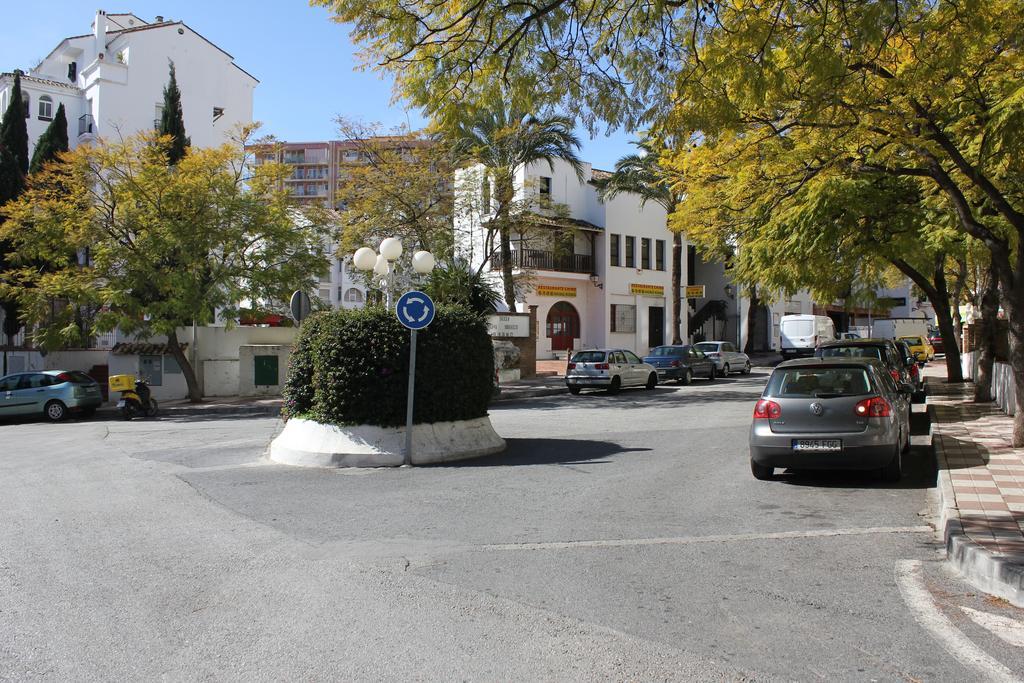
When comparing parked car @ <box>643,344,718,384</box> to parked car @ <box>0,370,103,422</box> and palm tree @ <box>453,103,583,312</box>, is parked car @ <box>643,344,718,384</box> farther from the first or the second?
parked car @ <box>0,370,103,422</box>

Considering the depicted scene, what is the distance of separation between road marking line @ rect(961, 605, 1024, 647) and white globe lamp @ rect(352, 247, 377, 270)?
10.7 metres

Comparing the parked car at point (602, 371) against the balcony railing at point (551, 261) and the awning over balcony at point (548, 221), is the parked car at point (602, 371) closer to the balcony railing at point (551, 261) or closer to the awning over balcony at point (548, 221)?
the awning over balcony at point (548, 221)

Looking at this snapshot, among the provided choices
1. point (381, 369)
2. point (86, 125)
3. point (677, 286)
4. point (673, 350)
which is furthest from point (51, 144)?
A: point (677, 286)

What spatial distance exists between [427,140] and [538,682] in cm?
2734

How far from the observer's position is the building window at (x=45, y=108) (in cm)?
4369

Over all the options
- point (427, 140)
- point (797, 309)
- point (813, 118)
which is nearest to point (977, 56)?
point (813, 118)

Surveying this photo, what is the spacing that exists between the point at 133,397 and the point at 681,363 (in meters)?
19.4

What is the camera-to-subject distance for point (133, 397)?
2306 cm

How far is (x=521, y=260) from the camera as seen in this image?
39688 millimetres

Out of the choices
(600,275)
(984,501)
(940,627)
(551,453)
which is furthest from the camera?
→ (600,275)

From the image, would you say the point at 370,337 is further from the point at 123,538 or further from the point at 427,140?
the point at 427,140

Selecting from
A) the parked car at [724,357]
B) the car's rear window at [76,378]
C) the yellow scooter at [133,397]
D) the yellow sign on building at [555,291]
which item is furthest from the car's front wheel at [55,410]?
the parked car at [724,357]

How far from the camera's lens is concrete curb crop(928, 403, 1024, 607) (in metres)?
5.50

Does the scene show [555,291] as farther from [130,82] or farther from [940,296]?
[130,82]
